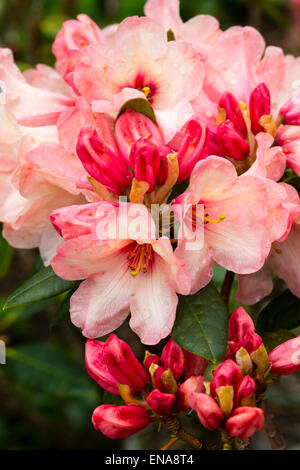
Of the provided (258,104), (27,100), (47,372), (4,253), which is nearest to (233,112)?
(258,104)

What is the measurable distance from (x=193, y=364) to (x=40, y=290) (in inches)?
11.5

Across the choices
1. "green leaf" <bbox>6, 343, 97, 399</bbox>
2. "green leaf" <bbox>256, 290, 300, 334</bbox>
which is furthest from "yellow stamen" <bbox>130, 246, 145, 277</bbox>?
"green leaf" <bbox>6, 343, 97, 399</bbox>

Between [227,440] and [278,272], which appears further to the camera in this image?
[278,272]

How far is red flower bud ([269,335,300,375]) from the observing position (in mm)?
953

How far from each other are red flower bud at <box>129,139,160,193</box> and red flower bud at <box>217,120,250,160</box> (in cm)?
15

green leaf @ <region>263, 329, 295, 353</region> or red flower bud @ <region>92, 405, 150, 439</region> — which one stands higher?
red flower bud @ <region>92, 405, 150, 439</region>

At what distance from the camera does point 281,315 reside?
3.99 ft

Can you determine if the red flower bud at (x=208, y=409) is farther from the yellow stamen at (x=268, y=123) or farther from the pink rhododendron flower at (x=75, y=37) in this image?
the pink rhododendron flower at (x=75, y=37)

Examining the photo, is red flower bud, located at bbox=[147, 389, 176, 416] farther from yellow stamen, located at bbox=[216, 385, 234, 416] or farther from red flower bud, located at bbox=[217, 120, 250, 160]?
red flower bud, located at bbox=[217, 120, 250, 160]

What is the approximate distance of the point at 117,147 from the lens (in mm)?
1016

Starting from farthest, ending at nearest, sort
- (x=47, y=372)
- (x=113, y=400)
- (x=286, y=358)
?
1. (x=47, y=372)
2. (x=113, y=400)
3. (x=286, y=358)

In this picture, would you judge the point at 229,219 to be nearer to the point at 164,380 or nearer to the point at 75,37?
the point at 164,380

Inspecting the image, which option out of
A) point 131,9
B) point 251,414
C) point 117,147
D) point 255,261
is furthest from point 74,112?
point 131,9

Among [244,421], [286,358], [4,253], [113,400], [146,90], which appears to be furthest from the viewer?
[4,253]
